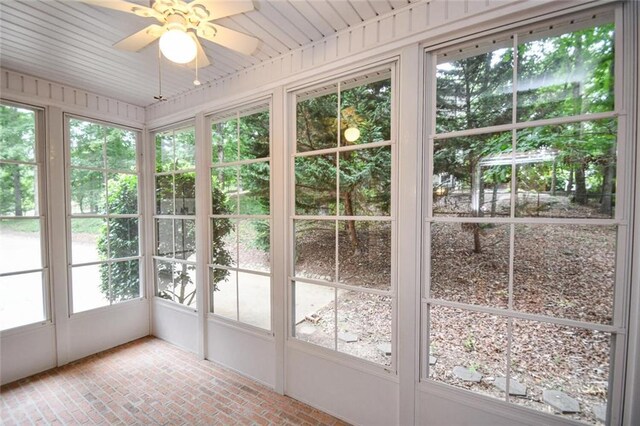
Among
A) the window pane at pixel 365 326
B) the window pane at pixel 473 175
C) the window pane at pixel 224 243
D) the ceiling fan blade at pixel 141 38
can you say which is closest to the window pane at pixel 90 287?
the window pane at pixel 224 243

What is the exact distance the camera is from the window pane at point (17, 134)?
2461mm

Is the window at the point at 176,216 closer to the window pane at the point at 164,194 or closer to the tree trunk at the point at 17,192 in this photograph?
the window pane at the point at 164,194

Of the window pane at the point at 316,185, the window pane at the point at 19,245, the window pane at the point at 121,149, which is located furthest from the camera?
the window pane at the point at 121,149

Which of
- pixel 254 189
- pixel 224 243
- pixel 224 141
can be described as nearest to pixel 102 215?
pixel 224 243

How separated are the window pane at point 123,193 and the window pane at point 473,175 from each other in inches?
139

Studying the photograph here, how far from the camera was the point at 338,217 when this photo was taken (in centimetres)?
206

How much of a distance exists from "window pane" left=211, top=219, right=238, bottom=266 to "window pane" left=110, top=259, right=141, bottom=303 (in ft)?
4.39

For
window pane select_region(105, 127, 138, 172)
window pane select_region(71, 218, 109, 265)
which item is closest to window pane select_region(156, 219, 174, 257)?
window pane select_region(71, 218, 109, 265)

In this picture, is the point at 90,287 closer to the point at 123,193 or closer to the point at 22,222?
the point at 22,222

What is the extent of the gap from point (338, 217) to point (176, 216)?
216 cm

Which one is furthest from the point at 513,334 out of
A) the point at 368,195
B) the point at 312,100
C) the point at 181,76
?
the point at 181,76

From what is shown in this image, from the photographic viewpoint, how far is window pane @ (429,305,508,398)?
5.21 feet

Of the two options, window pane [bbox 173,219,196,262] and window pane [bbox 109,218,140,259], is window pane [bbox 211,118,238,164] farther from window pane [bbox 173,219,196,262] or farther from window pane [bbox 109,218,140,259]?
window pane [bbox 109,218,140,259]

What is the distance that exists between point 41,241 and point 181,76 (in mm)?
2195
